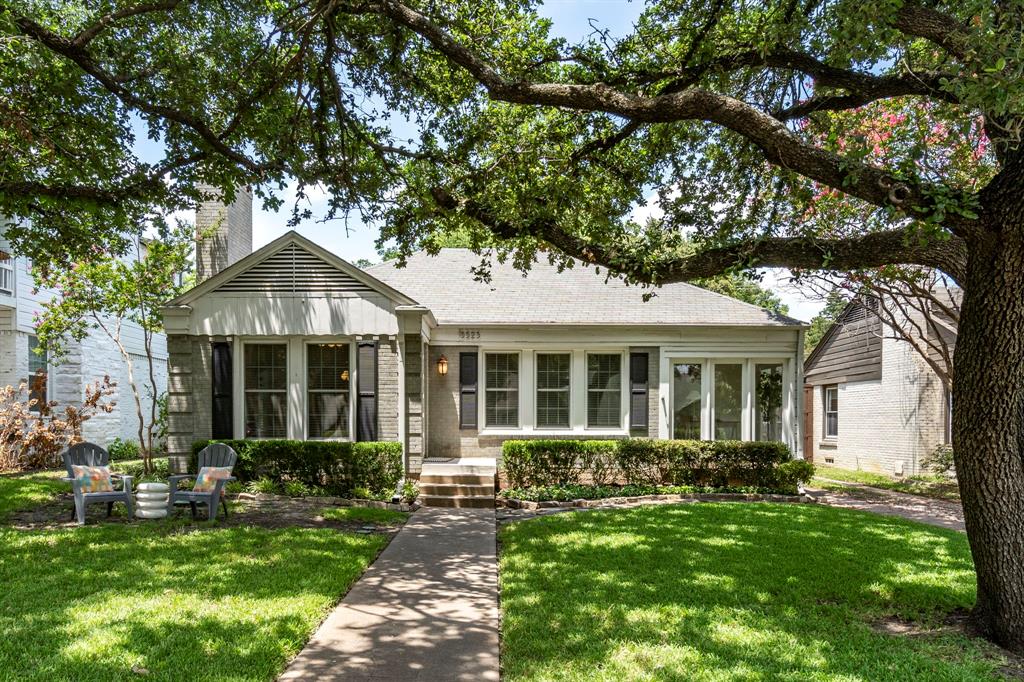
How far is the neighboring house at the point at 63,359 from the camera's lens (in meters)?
14.9

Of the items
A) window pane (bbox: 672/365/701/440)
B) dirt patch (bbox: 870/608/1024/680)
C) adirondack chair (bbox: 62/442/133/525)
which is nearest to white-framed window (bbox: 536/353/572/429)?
window pane (bbox: 672/365/701/440)

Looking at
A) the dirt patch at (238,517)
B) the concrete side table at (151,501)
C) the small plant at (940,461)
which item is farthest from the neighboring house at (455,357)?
the small plant at (940,461)

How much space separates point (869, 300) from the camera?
15539 millimetres

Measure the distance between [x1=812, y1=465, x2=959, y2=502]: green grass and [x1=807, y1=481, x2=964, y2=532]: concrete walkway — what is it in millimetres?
389

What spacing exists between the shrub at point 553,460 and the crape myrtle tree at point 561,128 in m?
4.91

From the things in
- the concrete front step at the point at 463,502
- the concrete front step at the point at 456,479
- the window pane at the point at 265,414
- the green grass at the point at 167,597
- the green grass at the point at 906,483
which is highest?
the window pane at the point at 265,414

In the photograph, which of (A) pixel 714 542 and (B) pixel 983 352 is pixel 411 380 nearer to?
(A) pixel 714 542

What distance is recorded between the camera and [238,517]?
351 inches

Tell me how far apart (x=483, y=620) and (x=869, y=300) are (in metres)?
14.3

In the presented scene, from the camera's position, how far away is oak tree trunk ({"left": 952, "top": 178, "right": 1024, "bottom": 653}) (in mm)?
4332

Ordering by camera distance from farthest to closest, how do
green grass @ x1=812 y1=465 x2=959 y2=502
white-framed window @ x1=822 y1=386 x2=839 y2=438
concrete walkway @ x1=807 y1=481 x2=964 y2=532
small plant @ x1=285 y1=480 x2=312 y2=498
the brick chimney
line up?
white-framed window @ x1=822 y1=386 x2=839 y2=438, the brick chimney, green grass @ x1=812 y1=465 x2=959 y2=502, small plant @ x1=285 y1=480 x2=312 y2=498, concrete walkway @ x1=807 y1=481 x2=964 y2=532

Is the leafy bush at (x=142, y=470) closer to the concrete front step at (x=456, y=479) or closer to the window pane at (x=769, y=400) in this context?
the concrete front step at (x=456, y=479)

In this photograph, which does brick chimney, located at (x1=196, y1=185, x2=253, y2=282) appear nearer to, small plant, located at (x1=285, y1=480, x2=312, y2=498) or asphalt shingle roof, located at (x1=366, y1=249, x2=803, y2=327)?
asphalt shingle roof, located at (x1=366, y1=249, x2=803, y2=327)

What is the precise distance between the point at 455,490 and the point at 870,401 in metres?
13.3
